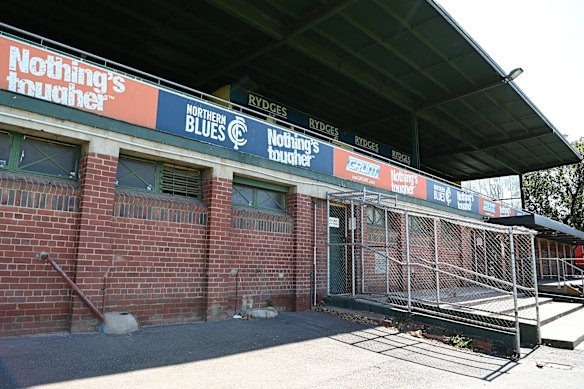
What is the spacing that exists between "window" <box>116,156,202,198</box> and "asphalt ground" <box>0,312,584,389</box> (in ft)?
8.35

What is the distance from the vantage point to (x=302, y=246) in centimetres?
986

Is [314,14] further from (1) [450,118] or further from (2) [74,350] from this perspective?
(1) [450,118]

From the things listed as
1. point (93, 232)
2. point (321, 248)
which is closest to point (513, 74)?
point (321, 248)

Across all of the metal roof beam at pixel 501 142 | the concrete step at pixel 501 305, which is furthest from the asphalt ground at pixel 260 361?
the metal roof beam at pixel 501 142

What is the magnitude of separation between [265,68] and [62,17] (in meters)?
5.91

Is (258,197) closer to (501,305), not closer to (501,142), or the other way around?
(501,305)

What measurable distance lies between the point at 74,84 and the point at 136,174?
1795 millimetres

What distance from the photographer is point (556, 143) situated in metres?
21.1

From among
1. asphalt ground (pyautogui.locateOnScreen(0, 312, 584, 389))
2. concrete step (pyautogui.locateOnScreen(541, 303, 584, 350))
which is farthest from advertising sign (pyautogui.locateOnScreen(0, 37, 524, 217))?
concrete step (pyautogui.locateOnScreen(541, 303, 584, 350))

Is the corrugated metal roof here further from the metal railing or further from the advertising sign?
the metal railing

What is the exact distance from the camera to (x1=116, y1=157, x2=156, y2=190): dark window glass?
7.19 metres

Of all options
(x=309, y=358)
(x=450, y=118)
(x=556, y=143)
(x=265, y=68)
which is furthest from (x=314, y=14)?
(x=556, y=143)

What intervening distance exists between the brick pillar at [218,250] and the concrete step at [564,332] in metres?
6.27

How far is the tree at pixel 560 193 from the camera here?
30562 millimetres
